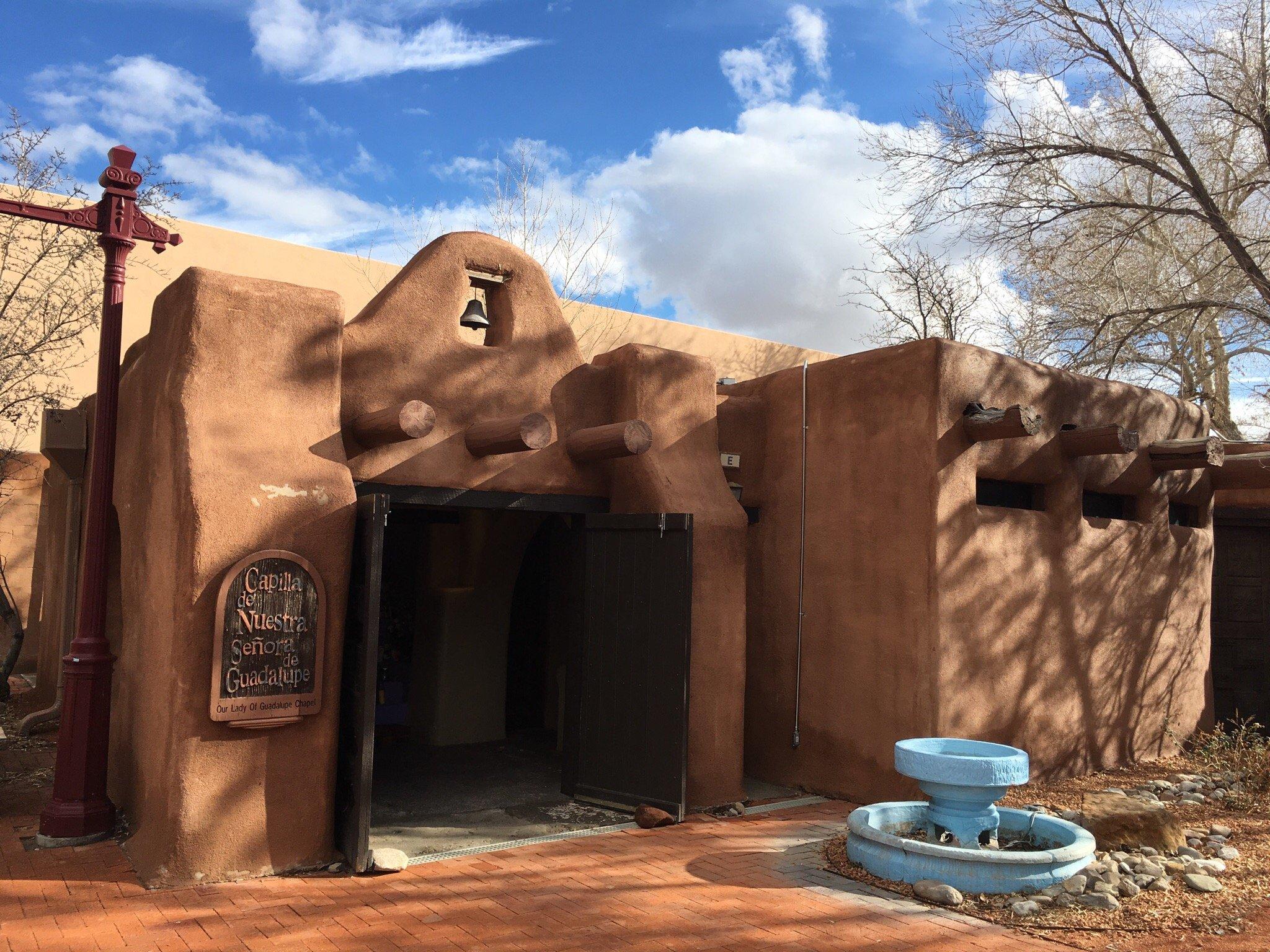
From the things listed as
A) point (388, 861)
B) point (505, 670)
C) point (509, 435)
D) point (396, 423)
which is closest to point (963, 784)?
point (388, 861)

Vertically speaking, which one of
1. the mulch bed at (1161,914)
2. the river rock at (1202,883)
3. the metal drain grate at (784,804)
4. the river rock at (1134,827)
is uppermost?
the river rock at (1134,827)

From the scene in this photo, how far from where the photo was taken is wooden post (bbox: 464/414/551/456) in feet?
22.4

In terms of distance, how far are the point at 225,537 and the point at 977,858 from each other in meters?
5.09

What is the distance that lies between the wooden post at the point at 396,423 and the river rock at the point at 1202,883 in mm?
5820

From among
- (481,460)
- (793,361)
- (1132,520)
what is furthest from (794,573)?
(793,361)

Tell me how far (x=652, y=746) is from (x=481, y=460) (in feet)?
8.67

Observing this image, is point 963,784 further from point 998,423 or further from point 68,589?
point 68,589

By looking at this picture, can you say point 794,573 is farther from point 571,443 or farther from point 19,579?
point 19,579

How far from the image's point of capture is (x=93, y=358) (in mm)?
14375

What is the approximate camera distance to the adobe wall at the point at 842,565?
8266 mm

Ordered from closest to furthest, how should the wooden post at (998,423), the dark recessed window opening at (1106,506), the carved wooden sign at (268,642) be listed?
the carved wooden sign at (268,642) < the wooden post at (998,423) < the dark recessed window opening at (1106,506)

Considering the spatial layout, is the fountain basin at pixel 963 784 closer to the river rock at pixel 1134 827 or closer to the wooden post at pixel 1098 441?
the river rock at pixel 1134 827

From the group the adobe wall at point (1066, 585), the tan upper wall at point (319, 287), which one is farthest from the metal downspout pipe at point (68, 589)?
the adobe wall at point (1066, 585)

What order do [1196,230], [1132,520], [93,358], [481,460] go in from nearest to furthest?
[481,460]
[1132,520]
[93,358]
[1196,230]
